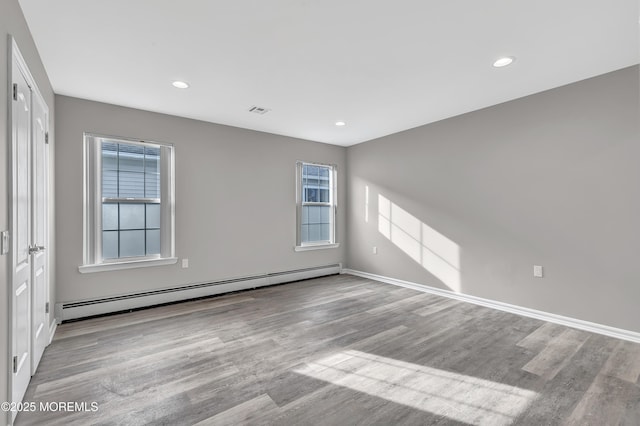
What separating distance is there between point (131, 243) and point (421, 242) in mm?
4024

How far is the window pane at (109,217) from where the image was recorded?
11.6ft

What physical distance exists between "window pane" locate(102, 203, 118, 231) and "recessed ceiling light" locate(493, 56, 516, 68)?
4.40 meters

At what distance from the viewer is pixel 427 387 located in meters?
2.04

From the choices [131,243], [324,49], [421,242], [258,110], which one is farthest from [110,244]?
[421,242]

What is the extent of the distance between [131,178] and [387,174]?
12.4ft

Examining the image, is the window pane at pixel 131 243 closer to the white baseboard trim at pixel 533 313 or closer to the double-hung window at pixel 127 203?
the double-hung window at pixel 127 203

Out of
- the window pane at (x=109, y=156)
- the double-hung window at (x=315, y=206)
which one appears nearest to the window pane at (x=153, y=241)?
the window pane at (x=109, y=156)

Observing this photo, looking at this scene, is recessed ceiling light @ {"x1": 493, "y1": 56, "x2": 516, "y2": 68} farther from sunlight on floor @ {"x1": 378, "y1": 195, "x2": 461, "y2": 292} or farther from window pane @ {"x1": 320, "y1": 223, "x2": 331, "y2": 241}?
window pane @ {"x1": 320, "y1": 223, "x2": 331, "y2": 241}

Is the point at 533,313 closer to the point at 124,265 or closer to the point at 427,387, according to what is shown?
the point at 427,387

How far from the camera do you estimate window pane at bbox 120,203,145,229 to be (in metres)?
3.67

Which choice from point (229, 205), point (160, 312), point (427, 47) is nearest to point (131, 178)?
point (229, 205)

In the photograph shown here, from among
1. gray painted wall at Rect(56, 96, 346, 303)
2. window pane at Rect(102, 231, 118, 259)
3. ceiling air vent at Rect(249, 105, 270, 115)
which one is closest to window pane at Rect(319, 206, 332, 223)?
gray painted wall at Rect(56, 96, 346, 303)

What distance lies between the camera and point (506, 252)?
3.56 meters

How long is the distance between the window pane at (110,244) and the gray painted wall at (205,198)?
0.74ft
